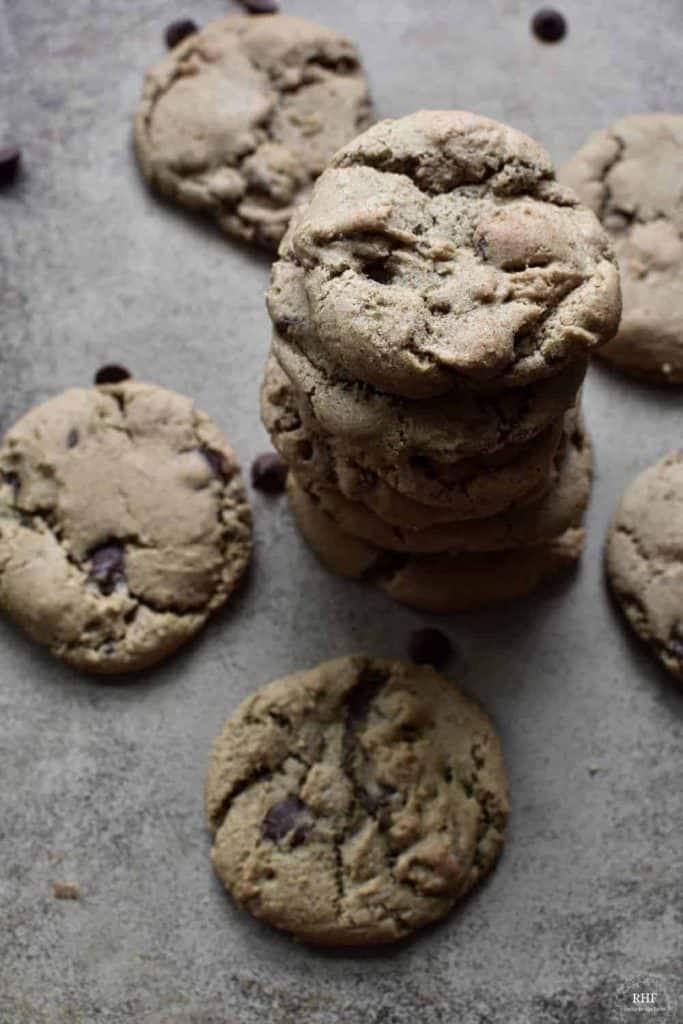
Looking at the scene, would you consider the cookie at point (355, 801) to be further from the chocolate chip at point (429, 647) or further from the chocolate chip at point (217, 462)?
the chocolate chip at point (217, 462)

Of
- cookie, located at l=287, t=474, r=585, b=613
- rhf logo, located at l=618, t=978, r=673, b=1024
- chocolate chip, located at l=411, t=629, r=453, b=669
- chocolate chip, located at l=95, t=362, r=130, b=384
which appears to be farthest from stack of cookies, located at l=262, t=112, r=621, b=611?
rhf logo, located at l=618, t=978, r=673, b=1024

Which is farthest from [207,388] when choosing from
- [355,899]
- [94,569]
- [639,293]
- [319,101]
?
[355,899]

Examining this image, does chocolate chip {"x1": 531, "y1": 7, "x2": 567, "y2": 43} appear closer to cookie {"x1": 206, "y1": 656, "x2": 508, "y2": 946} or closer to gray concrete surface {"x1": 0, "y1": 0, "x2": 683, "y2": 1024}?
gray concrete surface {"x1": 0, "y1": 0, "x2": 683, "y2": 1024}

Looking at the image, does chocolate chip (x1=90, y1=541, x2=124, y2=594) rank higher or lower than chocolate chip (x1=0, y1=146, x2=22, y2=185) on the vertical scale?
lower

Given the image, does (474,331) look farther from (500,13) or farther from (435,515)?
(500,13)

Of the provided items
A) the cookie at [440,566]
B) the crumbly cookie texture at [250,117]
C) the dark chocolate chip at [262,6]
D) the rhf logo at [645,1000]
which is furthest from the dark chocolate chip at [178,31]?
the rhf logo at [645,1000]

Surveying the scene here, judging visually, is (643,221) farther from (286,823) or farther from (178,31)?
(286,823)
